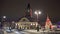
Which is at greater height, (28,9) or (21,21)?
(28,9)

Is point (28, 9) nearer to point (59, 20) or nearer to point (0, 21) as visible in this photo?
point (59, 20)

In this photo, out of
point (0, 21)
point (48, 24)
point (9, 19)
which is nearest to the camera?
point (48, 24)

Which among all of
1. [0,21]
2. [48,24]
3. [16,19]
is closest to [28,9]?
[16,19]

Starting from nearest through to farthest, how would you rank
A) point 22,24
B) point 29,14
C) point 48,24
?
point 48,24 < point 22,24 < point 29,14

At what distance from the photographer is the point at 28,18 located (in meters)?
61.8

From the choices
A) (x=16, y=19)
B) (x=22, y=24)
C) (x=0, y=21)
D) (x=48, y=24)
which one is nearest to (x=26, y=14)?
(x=16, y=19)

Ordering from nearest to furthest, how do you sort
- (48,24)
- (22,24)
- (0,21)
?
(48,24)
(0,21)
(22,24)

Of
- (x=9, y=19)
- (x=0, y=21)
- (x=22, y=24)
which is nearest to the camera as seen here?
(x=0, y=21)

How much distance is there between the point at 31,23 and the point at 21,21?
3560mm

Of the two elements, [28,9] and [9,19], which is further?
[28,9]

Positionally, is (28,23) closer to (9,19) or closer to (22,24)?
(22,24)

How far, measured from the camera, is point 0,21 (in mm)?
45531

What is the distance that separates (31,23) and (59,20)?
1022 cm

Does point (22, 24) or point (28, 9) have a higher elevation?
point (28, 9)
